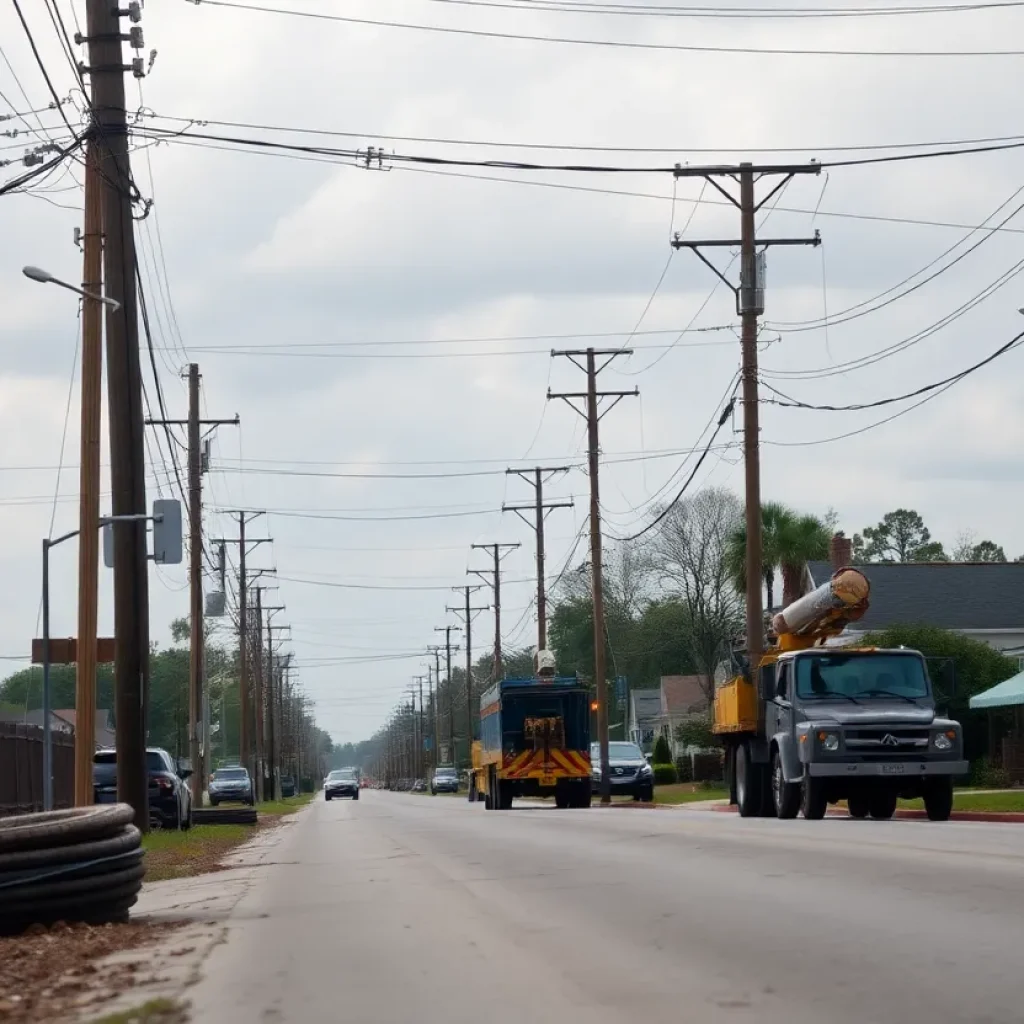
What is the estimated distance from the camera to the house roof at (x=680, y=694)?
3826 inches

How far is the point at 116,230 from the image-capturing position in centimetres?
2386

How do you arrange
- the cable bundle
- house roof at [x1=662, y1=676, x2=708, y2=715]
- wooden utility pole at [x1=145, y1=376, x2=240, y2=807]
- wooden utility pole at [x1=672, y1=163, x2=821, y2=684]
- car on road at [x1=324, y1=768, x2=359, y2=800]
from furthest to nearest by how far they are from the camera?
house roof at [x1=662, y1=676, x2=708, y2=715] < car on road at [x1=324, y1=768, x2=359, y2=800] < wooden utility pole at [x1=145, y1=376, x2=240, y2=807] < wooden utility pole at [x1=672, y1=163, x2=821, y2=684] < the cable bundle

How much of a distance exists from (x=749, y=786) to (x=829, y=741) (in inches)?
172

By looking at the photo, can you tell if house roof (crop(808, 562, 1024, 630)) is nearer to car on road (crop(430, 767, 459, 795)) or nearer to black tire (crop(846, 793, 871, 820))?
black tire (crop(846, 793, 871, 820))

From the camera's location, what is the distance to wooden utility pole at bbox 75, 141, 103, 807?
21.7m

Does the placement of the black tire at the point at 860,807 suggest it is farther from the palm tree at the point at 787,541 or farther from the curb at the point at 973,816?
the palm tree at the point at 787,541

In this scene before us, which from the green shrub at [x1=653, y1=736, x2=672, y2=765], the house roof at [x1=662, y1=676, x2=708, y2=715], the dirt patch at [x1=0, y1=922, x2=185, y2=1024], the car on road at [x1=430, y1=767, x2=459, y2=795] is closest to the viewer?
the dirt patch at [x1=0, y1=922, x2=185, y2=1024]

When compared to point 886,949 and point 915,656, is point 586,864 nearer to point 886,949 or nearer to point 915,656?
point 886,949

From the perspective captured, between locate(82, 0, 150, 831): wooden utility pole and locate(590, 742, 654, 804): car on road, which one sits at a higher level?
locate(82, 0, 150, 831): wooden utility pole

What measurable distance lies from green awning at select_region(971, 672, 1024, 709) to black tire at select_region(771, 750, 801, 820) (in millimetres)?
12907

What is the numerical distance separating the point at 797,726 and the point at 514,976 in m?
17.3

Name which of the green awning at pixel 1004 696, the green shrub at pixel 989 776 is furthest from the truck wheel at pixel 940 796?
the green shrub at pixel 989 776

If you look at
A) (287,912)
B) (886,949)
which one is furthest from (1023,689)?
(886,949)

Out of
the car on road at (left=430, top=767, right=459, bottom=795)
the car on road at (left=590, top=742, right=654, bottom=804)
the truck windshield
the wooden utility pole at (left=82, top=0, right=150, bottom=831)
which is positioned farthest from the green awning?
the car on road at (left=430, top=767, right=459, bottom=795)
